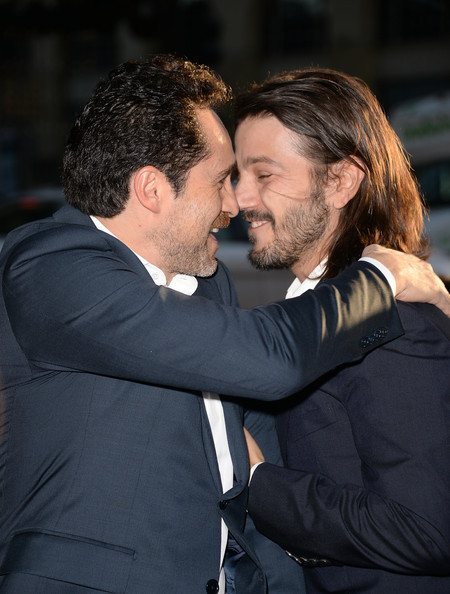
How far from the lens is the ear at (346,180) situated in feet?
7.56

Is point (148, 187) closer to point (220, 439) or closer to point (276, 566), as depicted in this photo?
point (220, 439)

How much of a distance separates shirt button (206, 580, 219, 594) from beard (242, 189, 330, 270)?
107 centimetres

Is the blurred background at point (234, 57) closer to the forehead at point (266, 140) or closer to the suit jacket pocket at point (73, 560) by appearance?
the forehead at point (266, 140)

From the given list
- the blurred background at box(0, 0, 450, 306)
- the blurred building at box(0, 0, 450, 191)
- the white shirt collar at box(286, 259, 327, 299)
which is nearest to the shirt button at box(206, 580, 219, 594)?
the white shirt collar at box(286, 259, 327, 299)

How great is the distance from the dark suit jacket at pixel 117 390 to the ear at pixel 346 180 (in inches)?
21.7

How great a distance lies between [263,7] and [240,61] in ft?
5.77

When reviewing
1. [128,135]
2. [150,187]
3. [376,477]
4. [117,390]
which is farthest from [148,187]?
[376,477]

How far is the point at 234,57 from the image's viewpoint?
63.5 feet

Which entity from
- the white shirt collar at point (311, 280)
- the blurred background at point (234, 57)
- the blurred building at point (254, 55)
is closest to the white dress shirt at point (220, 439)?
the white shirt collar at point (311, 280)

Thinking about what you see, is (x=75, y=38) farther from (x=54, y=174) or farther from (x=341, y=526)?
(x=341, y=526)

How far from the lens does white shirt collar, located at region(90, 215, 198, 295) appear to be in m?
2.02

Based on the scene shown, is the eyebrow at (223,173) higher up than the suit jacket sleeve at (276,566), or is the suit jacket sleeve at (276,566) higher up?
the eyebrow at (223,173)

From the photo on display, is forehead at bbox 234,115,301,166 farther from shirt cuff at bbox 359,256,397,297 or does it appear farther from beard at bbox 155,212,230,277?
shirt cuff at bbox 359,256,397,297

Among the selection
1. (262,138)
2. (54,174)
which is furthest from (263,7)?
(262,138)
